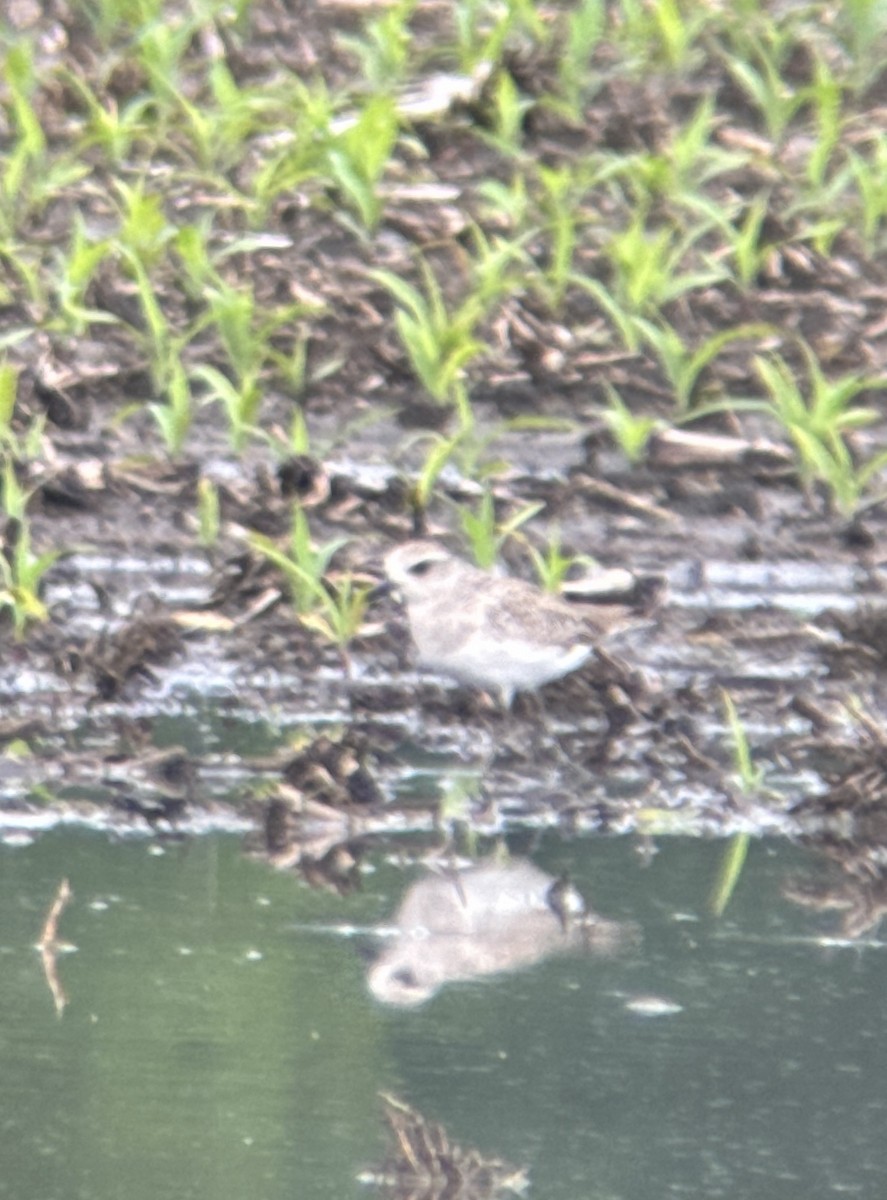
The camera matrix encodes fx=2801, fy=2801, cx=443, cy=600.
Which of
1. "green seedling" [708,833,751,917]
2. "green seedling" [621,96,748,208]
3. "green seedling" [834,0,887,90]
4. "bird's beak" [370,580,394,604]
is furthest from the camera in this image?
"green seedling" [834,0,887,90]

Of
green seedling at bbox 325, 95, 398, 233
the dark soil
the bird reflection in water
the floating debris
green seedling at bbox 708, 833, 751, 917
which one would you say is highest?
the floating debris

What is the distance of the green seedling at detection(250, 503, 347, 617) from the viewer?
27.1 ft

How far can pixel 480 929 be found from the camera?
627 cm

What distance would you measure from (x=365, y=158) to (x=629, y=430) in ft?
6.06

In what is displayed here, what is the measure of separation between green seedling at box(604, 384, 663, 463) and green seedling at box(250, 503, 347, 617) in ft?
4.31

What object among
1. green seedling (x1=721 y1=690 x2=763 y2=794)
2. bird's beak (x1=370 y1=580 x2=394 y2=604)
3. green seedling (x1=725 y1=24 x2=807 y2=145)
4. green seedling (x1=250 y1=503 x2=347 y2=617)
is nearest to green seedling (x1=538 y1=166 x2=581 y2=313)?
green seedling (x1=725 y1=24 x2=807 y2=145)

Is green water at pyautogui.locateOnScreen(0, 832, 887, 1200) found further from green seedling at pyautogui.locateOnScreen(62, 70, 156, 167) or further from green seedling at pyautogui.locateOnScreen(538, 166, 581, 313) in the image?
green seedling at pyautogui.locateOnScreen(62, 70, 156, 167)

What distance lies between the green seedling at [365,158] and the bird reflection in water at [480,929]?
14.1ft

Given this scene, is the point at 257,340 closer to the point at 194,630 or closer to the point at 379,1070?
the point at 194,630

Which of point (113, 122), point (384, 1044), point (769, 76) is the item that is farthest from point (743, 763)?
point (769, 76)

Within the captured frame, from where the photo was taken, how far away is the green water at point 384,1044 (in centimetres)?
506

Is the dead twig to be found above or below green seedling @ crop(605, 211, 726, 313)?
above

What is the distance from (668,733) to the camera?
7633 millimetres

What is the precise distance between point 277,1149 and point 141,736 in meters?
2.51
